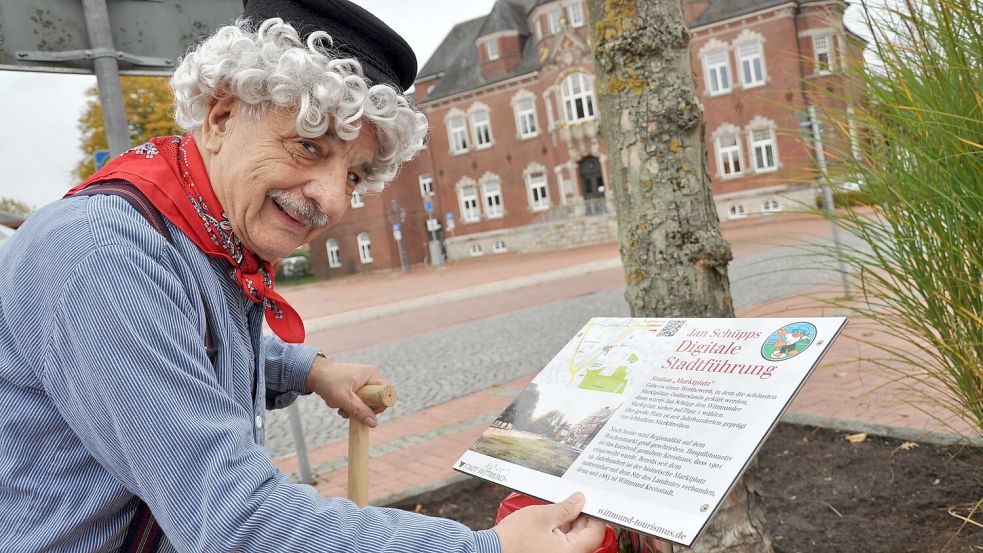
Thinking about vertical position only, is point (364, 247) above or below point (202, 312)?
below

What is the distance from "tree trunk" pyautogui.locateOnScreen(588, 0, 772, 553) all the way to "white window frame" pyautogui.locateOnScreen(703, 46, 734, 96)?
31402 mm

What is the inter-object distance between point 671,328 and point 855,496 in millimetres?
1945

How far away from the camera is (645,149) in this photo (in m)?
2.77

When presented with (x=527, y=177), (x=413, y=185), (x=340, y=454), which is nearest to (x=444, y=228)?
(x=413, y=185)

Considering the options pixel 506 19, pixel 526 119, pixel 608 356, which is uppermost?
pixel 506 19

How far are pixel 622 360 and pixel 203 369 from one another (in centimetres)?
91

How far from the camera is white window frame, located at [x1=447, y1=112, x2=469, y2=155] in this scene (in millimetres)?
39438

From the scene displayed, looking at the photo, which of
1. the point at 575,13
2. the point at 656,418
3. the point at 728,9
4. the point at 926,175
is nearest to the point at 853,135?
the point at 926,175

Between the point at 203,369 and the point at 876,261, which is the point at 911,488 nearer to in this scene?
the point at 876,261

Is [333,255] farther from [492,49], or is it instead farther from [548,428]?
[548,428]

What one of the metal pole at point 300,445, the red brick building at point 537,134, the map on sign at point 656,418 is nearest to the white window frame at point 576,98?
the red brick building at point 537,134

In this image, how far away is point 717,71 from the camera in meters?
32.3

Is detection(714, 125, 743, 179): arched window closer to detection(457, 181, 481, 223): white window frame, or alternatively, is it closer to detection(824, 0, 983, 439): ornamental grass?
detection(457, 181, 481, 223): white window frame

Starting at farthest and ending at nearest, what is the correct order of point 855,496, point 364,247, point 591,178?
point 364,247
point 591,178
point 855,496
